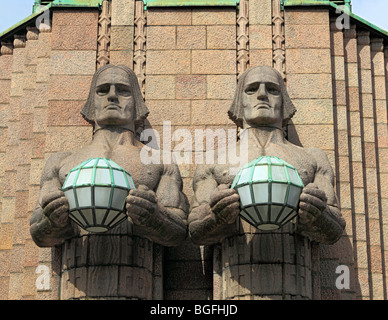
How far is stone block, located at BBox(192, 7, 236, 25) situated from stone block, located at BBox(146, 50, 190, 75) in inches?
20.0

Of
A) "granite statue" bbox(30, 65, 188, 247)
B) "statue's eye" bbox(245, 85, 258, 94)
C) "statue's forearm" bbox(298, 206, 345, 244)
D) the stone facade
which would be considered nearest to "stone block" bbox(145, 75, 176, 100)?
the stone facade

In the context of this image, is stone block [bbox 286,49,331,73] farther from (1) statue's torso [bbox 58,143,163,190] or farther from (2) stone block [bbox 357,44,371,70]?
(1) statue's torso [bbox 58,143,163,190]

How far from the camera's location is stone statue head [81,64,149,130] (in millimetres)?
13422

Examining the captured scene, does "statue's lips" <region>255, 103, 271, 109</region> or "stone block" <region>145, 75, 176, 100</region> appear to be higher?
"stone block" <region>145, 75, 176, 100</region>

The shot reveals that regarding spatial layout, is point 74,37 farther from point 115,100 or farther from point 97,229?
point 97,229

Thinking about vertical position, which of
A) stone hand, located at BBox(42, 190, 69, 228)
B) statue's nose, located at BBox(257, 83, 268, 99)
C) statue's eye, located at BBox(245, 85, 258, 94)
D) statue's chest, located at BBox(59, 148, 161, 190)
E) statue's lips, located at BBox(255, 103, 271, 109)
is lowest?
stone hand, located at BBox(42, 190, 69, 228)

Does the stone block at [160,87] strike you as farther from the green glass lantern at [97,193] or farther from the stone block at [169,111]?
the green glass lantern at [97,193]

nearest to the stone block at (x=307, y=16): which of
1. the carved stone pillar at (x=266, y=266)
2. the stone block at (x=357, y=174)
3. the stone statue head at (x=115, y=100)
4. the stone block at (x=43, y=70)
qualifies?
the stone block at (x=357, y=174)

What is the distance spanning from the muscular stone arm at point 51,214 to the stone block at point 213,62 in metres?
2.38

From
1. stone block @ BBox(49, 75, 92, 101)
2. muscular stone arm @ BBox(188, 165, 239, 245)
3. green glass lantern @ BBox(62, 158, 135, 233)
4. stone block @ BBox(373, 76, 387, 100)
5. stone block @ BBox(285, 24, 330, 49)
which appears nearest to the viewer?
green glass lantern @ BBox(62, 158, 135, 233)

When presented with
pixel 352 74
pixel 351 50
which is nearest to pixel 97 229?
pixel 352 74

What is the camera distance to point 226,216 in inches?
477

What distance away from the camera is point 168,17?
15.0m

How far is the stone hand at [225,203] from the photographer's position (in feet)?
39.3
